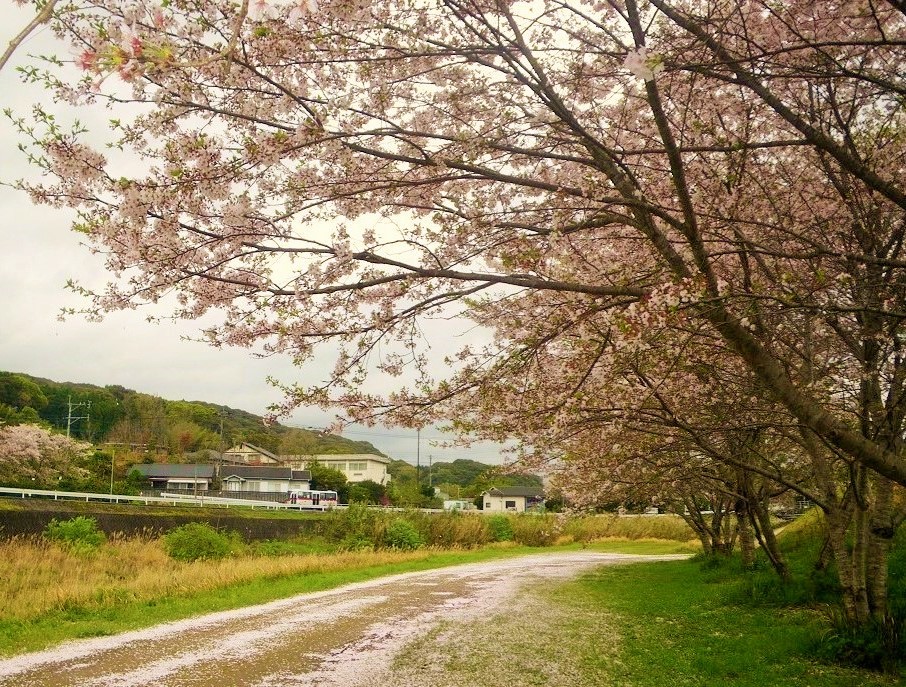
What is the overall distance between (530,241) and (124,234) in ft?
9.86

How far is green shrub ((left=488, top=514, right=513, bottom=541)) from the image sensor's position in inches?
1644

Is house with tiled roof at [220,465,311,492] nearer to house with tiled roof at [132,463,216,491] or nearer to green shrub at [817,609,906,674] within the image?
house with tiled roof at [132,463,216,491]

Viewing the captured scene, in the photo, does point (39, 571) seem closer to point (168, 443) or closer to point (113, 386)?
point (168, 443)

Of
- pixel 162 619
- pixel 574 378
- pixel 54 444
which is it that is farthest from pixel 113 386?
pixel 574 378

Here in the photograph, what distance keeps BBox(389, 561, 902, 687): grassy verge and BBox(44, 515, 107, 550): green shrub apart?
1465cm

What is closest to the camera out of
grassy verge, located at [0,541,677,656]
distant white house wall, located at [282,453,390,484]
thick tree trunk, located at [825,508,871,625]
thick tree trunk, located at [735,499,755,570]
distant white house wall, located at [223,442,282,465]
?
thick tree trunk, located at [825,508,871,625]

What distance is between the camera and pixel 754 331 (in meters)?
6.31

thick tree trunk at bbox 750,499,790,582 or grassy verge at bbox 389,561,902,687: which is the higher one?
thick tree trunk at bbox 750,499,790,582

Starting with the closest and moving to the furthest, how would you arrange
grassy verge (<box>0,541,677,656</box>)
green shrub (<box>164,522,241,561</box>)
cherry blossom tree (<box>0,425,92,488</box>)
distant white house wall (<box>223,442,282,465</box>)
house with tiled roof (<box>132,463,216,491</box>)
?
grassy verge (<box>0,541,677,656</box>)
green shrub (<box>164,522,241,561</box>)
cherry blossom tree (<box>0,425,92,488</box>)
house with tiled roof (<box>132,463,216,491</box>)
distant white house wall (<box>223,442,282,465</box>)

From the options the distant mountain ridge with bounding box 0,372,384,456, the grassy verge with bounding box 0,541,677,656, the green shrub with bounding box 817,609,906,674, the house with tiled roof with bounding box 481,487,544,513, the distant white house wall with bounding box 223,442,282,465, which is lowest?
the house with tiled roof with bounding box 481,487,544,513

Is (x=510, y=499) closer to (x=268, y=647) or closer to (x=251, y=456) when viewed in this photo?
(x=251, y=456)

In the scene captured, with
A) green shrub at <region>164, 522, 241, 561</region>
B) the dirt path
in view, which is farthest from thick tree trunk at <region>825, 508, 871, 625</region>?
green shrub at <region>164, 522, 241, 561</region>

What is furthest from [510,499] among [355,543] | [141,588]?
[141,588]

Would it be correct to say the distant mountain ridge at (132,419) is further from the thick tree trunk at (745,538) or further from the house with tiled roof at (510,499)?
the thick tree trunk at (745,538)
